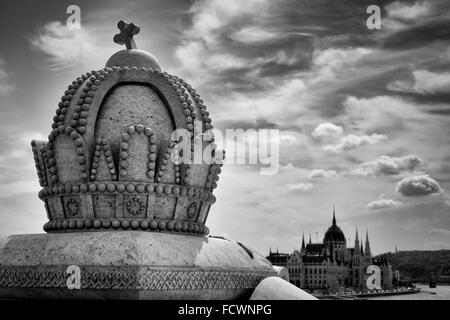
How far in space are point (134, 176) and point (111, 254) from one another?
1722 mm

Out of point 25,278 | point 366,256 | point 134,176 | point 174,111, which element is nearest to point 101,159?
A: point 134,176

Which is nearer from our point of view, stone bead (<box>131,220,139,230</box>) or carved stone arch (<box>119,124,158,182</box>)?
stone bead (<box>131,220,139,230</box>)

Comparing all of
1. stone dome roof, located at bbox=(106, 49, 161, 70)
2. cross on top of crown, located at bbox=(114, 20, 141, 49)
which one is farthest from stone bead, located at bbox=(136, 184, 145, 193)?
cross on top of crown, located at bbox=(114, 20, 141, 49)

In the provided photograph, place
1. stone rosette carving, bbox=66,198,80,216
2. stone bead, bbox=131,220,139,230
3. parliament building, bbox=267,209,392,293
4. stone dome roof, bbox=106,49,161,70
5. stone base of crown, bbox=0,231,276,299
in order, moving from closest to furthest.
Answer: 1. stone base of crown, bbox=0,231,276,299
2. stone bead, bbox=131,220,139,230
3. stone rosette carving, bbox=66,198,80,216
4. stone dome roof, bbox=106,49,161,70
5. parliament building, bbox=267,209,392,293

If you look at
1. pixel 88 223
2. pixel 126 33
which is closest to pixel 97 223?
pixel 88 223

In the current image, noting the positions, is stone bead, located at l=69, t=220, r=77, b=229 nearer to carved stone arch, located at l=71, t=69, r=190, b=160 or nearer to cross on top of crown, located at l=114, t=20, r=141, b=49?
carved stone arch, located at l=71, t=69, r=190, b=160

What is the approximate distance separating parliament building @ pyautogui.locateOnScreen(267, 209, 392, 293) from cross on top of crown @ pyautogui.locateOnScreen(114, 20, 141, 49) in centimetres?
11227

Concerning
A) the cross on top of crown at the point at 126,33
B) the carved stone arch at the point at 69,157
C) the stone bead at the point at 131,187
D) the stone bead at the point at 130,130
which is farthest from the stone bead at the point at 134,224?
the cross on top of crown at the point at 126,33

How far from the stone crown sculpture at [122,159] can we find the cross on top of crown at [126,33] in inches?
45.3

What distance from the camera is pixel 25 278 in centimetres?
1120

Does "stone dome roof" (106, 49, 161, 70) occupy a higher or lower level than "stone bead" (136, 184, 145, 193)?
higher

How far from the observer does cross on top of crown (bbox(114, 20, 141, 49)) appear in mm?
13750

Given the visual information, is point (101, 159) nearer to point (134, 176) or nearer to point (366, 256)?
point (134, 176)

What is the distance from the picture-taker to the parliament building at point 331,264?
133 m
